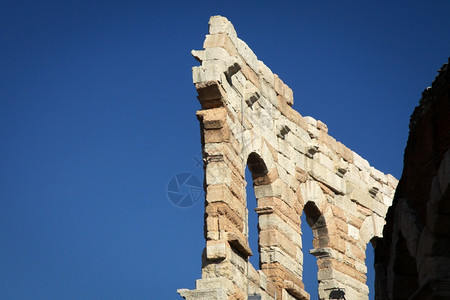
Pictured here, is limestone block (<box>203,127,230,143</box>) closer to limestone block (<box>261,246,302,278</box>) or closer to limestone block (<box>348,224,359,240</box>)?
limestone block (<box>261,246,302,278</box>)

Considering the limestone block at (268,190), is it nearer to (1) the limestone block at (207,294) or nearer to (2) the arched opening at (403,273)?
(1) the limestone block at (207,294)

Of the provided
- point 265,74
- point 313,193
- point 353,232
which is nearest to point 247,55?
point 265,74

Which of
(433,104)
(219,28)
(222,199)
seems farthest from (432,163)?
(219,28)

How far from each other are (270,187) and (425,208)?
6826 millimetres

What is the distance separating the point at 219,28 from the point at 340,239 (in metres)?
5.24

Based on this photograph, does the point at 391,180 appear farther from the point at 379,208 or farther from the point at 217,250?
the point at 217,250

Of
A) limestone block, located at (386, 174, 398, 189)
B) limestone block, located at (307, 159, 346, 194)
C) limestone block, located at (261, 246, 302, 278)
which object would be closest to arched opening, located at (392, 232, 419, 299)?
limestone block, located at (261, 246, 302, 278)

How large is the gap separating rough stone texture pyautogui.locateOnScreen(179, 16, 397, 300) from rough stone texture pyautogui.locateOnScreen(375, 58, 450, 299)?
3438 millimetres

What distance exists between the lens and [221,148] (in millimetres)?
12953

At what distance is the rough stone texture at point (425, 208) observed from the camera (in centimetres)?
764

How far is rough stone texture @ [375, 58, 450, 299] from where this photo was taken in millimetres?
7637

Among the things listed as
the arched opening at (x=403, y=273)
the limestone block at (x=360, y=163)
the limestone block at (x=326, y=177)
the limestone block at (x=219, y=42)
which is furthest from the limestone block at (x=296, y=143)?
the arched opening at (x=403, y=273)

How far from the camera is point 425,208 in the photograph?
8.12 metres

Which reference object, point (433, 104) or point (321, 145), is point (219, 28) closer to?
point (321, 145)
